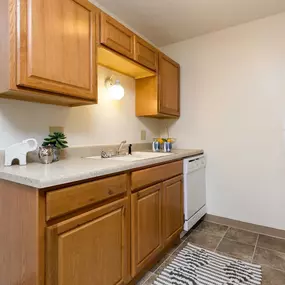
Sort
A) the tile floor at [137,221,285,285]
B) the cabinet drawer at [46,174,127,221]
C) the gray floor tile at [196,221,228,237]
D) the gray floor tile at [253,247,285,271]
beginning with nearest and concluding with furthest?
the cabinet drawer at [46,174,127,221] → the tile floor at [137,221,285,285] → the gray floor tile at [253,247,285,271] → the gray floor tile at [196,221,228,237]

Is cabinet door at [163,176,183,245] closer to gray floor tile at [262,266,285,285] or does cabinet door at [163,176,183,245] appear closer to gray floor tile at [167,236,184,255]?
gray floor tile at [167,236,184,255]

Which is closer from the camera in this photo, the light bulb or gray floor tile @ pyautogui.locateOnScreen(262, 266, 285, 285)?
gray floor tile @ pyautogui.locateOnScreen(262, 266, 285, 285)

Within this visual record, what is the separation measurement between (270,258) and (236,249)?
0.27 meters

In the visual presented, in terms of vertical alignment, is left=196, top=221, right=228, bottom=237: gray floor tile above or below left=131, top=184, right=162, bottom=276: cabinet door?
below

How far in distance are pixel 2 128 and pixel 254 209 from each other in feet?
8.10

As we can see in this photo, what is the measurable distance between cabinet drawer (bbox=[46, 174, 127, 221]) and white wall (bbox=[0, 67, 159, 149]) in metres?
0.67

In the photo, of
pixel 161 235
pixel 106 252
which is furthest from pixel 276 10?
pixel 106 252

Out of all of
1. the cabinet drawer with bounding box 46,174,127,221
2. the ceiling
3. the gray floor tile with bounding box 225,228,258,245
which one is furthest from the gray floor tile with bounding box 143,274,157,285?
the ceiling

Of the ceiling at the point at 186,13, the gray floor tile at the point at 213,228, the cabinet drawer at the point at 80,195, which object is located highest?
the ceiling at the point at 186,13

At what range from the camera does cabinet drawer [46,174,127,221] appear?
35.3 inches

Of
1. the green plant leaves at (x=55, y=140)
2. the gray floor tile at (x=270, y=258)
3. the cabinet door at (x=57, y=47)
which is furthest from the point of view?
the gray floor tile at (x=270, y=258)

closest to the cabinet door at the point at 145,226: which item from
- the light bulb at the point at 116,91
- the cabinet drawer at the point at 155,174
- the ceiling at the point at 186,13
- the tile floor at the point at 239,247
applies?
the cabinet drawer at the point at 155,174

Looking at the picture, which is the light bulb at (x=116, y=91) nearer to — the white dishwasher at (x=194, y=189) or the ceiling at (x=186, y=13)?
the ceiling at (x=186, y=13)

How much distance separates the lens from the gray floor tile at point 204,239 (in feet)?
6.48
